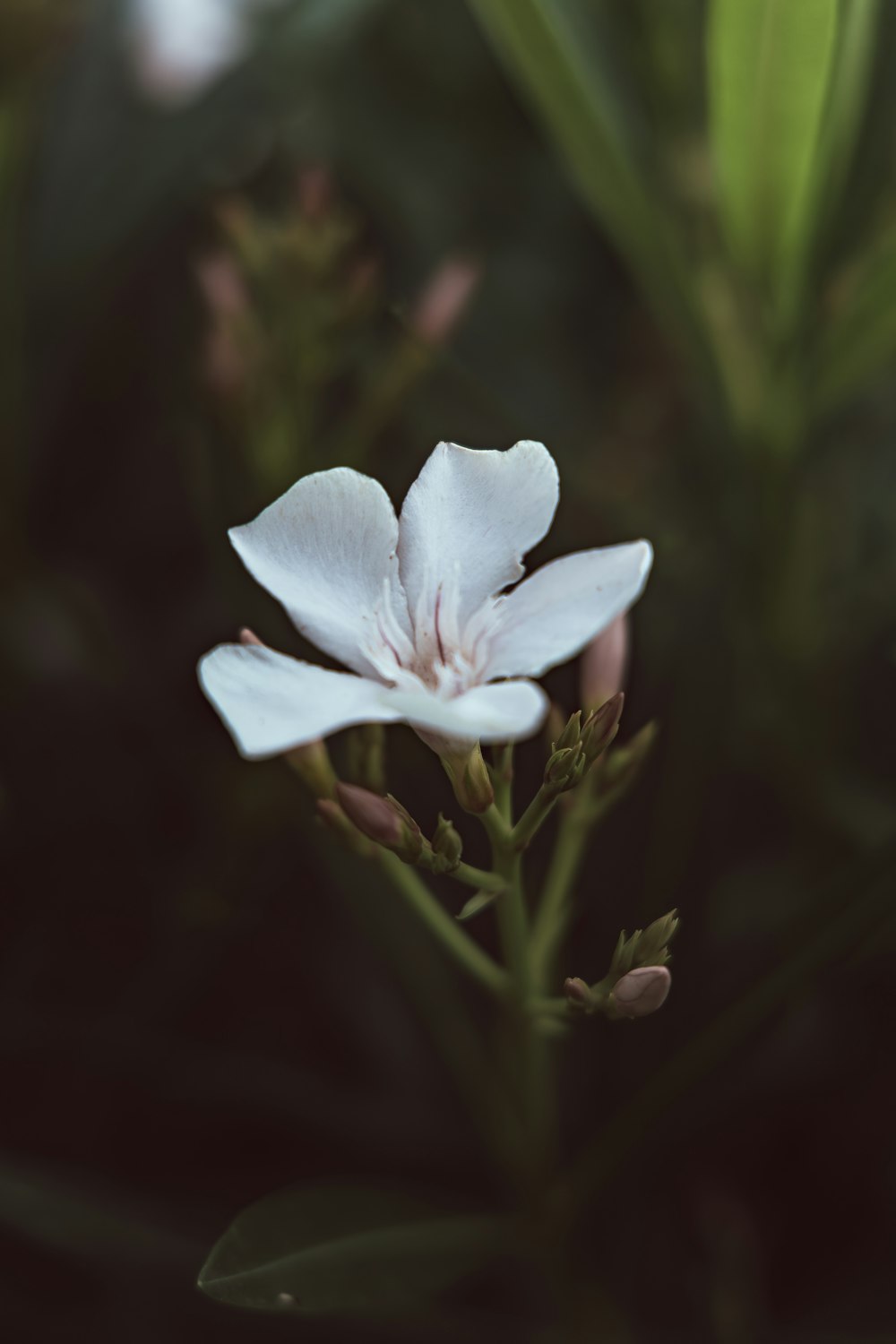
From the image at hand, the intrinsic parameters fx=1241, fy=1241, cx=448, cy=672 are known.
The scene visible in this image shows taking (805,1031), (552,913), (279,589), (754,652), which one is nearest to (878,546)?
(754,652)

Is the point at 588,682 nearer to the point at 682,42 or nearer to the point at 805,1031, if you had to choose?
the point at 805,1031

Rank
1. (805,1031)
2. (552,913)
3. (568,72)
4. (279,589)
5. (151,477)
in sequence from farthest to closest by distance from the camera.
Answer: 1. (151,477)
2. (805,1031)
3. (568,72)
4. (552,913)
5. (279,589)

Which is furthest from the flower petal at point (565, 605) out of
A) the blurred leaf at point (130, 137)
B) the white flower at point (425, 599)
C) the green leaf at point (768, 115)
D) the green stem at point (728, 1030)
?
the blurred leaf at point (130, 137)

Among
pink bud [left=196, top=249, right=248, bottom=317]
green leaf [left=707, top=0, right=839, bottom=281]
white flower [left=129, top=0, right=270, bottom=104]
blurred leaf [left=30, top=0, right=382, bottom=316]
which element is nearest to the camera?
green leaf [left=707, top=0, right=839, bottom=281]

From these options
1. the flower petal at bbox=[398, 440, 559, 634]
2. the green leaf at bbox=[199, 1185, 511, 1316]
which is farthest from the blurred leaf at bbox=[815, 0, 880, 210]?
the green leaf at bbox=[199, 1185, 511, 1316]

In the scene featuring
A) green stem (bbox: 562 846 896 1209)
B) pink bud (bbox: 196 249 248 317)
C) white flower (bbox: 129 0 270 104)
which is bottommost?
green stem (bbox: 562 846 896 1209)

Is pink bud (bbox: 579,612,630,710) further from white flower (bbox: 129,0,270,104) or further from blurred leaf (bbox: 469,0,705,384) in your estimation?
white flower (bbox: 129,0,270,104)
